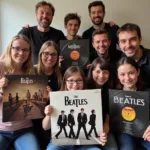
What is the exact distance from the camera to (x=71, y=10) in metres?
2.64

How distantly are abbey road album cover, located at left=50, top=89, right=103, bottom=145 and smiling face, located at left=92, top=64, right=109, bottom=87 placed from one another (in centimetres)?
31

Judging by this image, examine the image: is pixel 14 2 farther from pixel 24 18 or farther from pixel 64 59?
pixel 64 59

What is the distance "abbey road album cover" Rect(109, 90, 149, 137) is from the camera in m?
1.38

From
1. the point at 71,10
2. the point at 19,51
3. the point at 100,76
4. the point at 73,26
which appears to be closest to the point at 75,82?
the point at 100,76

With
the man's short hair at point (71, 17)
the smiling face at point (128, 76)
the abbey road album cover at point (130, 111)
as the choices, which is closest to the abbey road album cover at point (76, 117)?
the abbey road album cover at point (130, 111)

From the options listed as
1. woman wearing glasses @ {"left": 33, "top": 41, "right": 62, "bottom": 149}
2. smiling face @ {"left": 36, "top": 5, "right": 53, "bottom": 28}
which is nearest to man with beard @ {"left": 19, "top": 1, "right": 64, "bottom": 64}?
smiling face @ {"left": 36, "top": 5, "right": 53, "bottom": 28}

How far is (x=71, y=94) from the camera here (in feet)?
4.51

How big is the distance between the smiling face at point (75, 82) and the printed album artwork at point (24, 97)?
17 centimetres

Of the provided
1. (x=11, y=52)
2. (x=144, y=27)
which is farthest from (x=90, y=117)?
(x=144, y=27)

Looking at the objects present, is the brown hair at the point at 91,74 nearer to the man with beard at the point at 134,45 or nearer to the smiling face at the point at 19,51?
the man with beard at the point at 134,45

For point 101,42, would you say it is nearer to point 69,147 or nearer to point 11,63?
point 11,63

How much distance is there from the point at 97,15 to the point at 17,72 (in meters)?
1.30

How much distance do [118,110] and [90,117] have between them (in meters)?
0.20

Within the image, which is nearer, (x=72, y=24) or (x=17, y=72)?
(x=17, y=72)
